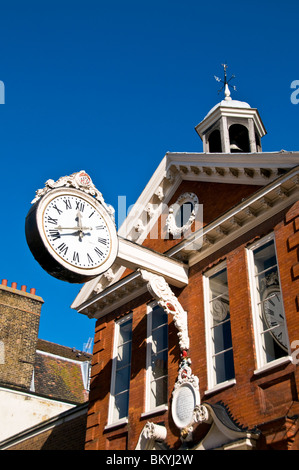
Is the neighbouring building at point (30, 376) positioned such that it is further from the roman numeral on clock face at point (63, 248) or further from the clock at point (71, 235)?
the roman numeral on clock face at point (63, 248)

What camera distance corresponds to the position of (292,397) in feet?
33.6

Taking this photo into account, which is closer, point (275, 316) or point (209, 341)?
point (275, 316)

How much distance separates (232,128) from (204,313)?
757 centimetres

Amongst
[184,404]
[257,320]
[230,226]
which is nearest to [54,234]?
[230,226]

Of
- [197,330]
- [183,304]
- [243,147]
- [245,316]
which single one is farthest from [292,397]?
[243,147]

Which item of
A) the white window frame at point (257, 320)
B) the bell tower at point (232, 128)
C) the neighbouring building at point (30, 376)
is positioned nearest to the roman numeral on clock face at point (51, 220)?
the white window frame at point (257, 320)

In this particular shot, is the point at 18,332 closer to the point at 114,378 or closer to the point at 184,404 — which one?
the point at 114,378

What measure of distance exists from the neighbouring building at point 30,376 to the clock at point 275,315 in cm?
1025

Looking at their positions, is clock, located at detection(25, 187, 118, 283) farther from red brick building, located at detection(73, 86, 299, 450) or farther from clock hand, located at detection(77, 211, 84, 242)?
red brick building, located at detection(73, 86, 299, 450)

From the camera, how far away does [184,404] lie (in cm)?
1228

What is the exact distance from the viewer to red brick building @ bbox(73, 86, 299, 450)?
36.2 ft

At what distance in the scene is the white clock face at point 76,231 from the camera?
1112cm
